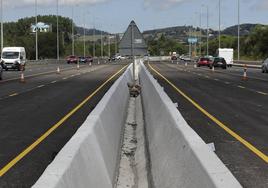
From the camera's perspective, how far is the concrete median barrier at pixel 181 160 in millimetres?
5602

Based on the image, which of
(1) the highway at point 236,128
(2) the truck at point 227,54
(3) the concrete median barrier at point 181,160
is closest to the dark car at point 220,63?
(2) the truck at point 227,54

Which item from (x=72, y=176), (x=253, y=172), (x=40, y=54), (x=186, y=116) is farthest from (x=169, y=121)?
(x=40, y=54)

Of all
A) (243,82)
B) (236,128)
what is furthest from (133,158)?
(243,82)

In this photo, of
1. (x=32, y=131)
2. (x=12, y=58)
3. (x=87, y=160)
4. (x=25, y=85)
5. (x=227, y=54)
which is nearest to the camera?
(x=87, y=160)

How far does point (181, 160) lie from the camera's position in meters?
7.15

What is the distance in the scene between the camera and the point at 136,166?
10898mm

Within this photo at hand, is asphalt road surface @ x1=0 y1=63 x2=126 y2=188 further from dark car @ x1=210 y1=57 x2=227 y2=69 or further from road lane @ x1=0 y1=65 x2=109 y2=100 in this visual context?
dark car @ x1=210 y1=57 x2=227 y2=69

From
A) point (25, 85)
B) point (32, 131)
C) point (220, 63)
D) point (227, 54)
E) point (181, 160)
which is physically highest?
point (227, 54)

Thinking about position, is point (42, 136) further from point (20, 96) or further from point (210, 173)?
point (20, 96)

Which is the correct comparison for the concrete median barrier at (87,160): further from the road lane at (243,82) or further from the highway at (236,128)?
the road lane at (243,82)

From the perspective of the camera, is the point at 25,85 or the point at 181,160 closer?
the point at 181,160

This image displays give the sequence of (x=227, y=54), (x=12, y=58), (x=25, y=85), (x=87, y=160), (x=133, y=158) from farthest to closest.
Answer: (x=227, y=54), (x=12, y=58), (x=25, y=85), (x=133, y=158), (x=87, y=160)

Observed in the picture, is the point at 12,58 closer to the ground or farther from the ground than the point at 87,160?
farther from the ground

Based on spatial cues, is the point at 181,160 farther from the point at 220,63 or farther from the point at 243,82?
the point at 220,63
